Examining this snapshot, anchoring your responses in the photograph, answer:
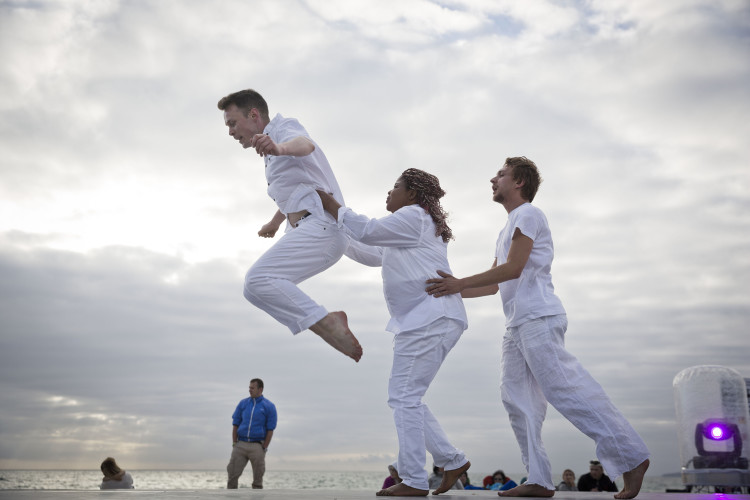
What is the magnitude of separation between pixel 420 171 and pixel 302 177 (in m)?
0.92

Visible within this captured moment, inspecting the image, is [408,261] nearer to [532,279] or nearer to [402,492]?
[532,279]

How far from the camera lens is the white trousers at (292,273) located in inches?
182

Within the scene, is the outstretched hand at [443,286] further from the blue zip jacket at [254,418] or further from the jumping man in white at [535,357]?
the blue zip jacket at [254,418]

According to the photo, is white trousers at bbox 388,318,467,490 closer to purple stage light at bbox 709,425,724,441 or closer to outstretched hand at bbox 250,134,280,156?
outstretched hand at bbox 250,134,280,156

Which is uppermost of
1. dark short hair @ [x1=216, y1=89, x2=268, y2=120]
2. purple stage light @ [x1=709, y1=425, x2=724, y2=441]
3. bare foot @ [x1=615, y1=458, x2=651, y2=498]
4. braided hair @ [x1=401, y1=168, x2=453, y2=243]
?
dark short hair @ [x1=216, y1=89, x2=268, y2=120]

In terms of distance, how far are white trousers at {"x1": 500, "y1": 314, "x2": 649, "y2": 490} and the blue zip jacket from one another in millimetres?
8227

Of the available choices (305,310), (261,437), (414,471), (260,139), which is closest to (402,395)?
(414,471)

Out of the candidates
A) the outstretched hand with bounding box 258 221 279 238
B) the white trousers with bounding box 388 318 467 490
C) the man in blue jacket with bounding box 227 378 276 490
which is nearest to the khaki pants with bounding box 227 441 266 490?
the man in blue jacket with bounding box 227 378 276 490

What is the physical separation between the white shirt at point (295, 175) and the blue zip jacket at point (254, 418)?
8099 mm

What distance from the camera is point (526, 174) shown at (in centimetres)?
509

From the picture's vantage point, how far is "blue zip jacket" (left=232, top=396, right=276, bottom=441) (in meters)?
12.2

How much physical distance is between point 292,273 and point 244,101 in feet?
5.01

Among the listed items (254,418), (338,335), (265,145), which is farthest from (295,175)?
(254,418)

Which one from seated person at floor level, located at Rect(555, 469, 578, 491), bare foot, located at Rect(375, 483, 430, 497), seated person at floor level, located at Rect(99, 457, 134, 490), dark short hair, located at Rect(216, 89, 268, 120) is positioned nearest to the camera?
bare foot, located at Rect(375, 483, 430, 497)
